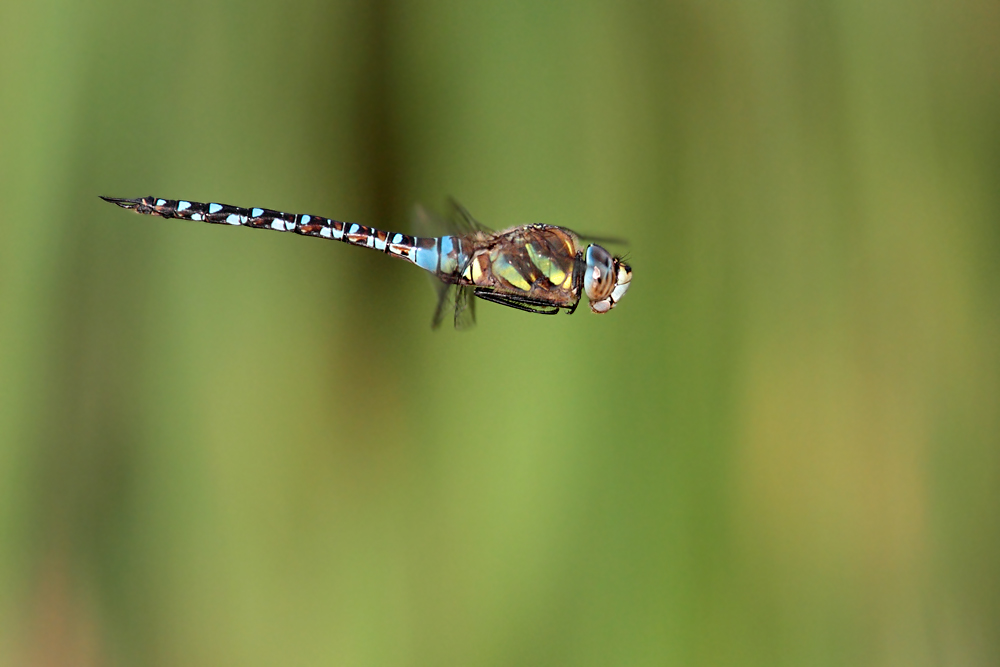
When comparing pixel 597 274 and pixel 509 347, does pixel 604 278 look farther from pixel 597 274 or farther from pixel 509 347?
pixel 509 347

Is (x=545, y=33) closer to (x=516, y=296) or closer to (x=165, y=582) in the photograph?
(x=516, y=296)

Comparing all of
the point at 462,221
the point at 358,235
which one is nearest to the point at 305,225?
the point at 358,235

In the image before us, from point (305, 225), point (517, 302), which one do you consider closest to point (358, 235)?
point (305, 225)

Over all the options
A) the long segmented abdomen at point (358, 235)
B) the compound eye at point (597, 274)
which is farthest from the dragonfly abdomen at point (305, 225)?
the compound eye at point (597, 274)

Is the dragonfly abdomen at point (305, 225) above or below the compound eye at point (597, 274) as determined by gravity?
above

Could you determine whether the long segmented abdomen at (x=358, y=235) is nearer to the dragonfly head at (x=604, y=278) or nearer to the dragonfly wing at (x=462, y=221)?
the dragonfly wing at (x=462, y=221)

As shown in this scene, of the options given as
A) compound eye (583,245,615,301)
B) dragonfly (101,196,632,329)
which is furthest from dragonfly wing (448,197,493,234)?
compound eye (583,245,615,301)

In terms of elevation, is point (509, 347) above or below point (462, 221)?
below
